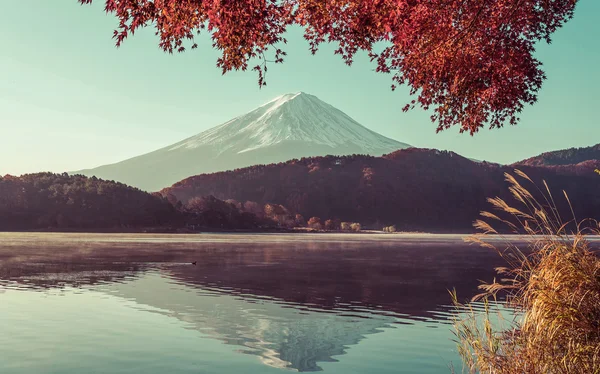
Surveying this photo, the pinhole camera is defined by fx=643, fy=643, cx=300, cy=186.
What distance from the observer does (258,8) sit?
8.35m

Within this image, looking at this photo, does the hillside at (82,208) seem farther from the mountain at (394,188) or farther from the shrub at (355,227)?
the mountain at (394,188)

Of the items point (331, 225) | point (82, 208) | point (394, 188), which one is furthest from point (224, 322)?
point (394, 188)

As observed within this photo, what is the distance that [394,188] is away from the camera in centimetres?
16175

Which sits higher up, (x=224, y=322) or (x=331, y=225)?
(x=331, y=225)

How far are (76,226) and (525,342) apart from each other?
348 ft

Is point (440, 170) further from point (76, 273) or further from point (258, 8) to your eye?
point (258, 8)

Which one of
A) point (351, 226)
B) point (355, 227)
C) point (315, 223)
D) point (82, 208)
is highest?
point (82, 208)

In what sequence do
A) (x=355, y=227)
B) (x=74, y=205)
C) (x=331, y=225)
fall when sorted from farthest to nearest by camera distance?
(x=331, y=225) → (x=355, y=227) → (x=74, y=205)

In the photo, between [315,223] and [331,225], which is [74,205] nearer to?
[315,223]

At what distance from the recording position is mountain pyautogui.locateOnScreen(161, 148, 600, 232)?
154m

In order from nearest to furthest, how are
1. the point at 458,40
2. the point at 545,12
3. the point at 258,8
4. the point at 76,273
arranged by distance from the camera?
the point at 258,8
the point at 458,40
the point at 545,12
the point at 76,273

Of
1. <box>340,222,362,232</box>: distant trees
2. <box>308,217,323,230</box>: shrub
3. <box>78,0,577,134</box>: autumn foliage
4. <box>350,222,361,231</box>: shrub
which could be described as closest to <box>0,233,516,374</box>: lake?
<box>78,0,577,134</box>: autumn foliage

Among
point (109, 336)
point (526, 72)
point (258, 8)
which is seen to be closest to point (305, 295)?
point (109, 336)

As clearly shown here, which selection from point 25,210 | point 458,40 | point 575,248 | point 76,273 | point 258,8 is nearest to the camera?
point 575,248
